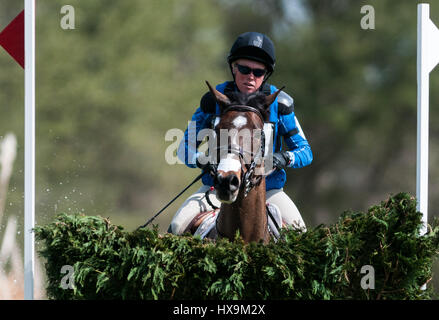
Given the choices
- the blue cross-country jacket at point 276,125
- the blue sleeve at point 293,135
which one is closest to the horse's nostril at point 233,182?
the blue cross-country jacket at point 276,125

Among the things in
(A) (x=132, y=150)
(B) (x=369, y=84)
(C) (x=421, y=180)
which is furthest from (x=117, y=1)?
(C) (x=421, y=180)

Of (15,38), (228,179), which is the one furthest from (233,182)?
(15,38)

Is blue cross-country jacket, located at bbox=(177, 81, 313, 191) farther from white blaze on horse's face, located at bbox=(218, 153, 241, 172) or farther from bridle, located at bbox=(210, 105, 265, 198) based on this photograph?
white blaze on horse's face, located at bbox=(218, 153, 241, 172)

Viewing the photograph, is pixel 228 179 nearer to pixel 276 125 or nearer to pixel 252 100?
pixel 252 100

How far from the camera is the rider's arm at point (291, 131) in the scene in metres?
4.39

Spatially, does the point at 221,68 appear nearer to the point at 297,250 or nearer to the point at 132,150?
the point at 132,150

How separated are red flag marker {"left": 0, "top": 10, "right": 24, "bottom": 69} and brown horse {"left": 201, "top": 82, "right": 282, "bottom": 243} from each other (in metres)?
1.54

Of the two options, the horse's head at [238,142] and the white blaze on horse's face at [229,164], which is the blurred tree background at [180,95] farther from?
the white blaze on horse's face at [229,164]

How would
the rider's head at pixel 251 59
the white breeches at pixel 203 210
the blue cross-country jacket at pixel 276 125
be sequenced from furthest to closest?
the white breeches at pixel 203 210, the blue cross-country jacket at pixel 276 125, the rider's head at pixel 251 59

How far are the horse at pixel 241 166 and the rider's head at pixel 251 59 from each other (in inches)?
19.3

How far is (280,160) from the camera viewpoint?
3.92m

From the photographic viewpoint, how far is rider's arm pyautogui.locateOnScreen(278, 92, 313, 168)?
4.39 metres

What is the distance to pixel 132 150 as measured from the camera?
1766 centimetres

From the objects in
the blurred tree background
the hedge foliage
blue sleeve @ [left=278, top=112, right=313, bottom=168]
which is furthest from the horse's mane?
the blurred tree background
